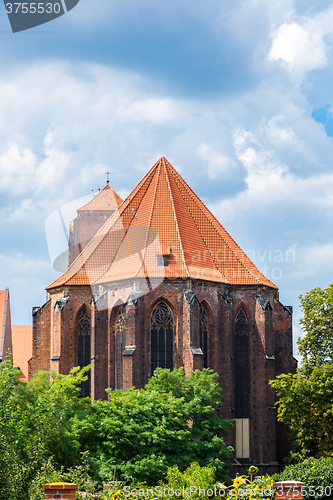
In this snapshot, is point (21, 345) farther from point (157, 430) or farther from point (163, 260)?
point (157, 430)

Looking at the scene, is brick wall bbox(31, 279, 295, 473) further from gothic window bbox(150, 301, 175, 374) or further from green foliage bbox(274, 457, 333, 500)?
green foliage bbox(274, 457, 333, 500)

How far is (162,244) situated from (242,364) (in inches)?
316

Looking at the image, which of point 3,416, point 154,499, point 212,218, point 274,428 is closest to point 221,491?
point 154,499

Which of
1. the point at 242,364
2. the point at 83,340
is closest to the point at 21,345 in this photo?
the point at 83,340

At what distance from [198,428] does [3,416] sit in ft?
60.1

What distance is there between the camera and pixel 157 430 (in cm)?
3047

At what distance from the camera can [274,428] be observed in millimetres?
40750

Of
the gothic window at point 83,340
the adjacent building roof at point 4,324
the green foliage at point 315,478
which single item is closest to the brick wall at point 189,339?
the gothic window at point 83,340

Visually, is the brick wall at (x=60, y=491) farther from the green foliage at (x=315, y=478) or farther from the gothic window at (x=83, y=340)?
the gothic window at (x=83, y=340)

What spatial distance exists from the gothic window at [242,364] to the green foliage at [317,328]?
5174 mm

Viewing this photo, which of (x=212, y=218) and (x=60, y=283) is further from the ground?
(x=212, y=218)

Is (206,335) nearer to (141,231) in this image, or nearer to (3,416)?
(141,231)

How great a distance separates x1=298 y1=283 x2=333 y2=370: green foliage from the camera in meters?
37.0

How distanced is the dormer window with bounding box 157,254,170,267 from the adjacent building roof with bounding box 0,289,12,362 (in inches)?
485
